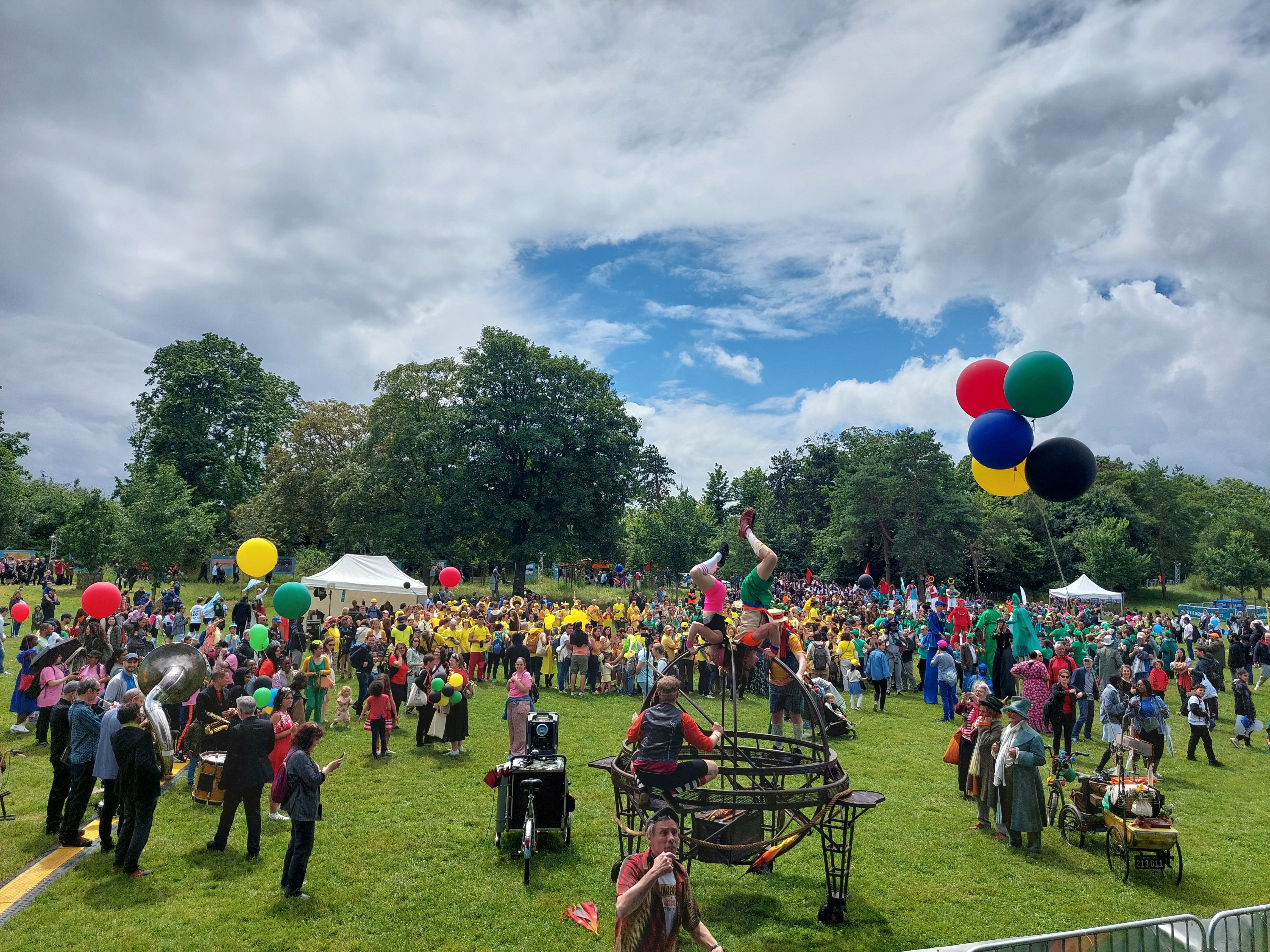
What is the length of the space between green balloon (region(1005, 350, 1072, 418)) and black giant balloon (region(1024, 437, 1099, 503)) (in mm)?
400

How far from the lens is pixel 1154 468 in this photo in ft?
209

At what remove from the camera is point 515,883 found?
25.7ft

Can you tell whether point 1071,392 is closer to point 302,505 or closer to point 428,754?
point 428,754

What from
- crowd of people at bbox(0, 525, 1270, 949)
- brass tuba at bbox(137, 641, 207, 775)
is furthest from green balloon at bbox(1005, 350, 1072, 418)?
brass tuba at bbox(137, 641, 207, 775)

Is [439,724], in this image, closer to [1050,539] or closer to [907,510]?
[1050,539]

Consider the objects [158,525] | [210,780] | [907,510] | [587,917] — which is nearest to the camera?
[587,917]

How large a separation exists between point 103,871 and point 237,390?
4877cm

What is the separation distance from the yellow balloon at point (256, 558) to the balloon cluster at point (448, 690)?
17.3 feet

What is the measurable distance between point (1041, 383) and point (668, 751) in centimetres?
533

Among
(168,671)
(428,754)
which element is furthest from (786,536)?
(168,671)

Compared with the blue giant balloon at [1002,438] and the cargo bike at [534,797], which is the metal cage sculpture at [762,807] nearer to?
the cargo bike at [534,797]

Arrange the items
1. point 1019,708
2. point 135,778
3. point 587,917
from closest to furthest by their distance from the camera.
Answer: point 587,917 < point 135,778 < point 1019,708

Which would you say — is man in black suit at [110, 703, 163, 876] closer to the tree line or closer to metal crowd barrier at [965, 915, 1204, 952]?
metal crowd barrier at [965, 915, 1204, 952]

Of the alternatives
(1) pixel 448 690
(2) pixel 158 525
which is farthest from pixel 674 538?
(1) pixel 448 690
